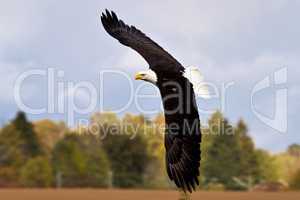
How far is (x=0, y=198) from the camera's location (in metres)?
20.2

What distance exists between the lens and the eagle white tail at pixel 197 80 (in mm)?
10588

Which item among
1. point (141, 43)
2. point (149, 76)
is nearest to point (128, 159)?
point (141, 43)

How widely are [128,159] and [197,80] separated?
992 inches

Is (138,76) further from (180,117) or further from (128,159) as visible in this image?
(128,159)

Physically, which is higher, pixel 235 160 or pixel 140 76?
pixel 140 76

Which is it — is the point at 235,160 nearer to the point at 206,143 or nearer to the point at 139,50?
the point at 206,143

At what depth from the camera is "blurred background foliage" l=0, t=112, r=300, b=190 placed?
33.4m

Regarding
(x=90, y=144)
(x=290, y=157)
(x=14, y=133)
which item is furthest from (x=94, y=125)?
(x=290, y=157)

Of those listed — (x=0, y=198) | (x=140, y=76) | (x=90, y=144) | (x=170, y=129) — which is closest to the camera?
(x=170, y=129)

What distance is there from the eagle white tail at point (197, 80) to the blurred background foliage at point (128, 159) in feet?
67.5

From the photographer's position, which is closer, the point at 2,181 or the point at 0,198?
A: the point at 0,198

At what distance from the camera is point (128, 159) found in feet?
117

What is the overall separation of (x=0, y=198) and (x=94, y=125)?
19.1 meters

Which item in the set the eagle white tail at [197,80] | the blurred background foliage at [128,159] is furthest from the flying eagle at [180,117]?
the blurred background foliage at [128,159]
